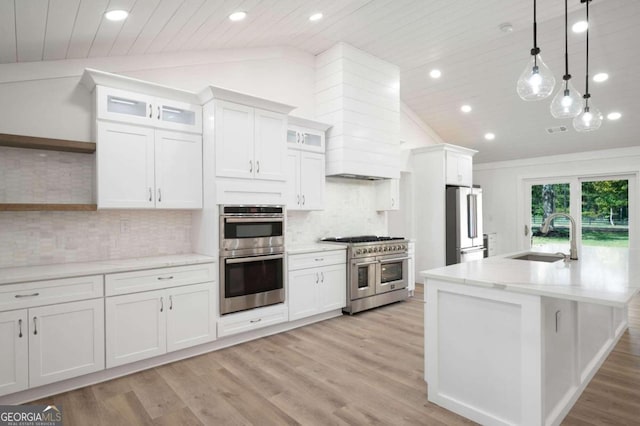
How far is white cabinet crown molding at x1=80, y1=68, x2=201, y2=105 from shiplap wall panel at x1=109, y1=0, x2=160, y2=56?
0.26 meters

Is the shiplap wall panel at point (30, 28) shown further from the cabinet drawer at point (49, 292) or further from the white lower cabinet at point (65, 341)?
the white lower cabinet at point (65, 341)

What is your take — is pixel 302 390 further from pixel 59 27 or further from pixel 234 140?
pixel 59 27

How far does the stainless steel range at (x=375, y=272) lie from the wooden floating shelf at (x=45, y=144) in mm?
2962

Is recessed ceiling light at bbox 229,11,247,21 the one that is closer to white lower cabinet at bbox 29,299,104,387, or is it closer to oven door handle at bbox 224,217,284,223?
oven door handle at bbox 224,217,284,223

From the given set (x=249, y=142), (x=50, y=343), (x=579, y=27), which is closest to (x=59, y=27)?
(x=249, y=142)

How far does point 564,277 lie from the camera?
7.32ft

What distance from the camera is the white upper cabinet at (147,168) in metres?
3.10

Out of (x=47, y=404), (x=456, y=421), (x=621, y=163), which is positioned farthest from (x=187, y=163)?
(x=621, y=163)

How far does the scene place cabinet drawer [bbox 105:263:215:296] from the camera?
2.90 metres

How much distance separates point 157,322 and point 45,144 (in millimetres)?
1671

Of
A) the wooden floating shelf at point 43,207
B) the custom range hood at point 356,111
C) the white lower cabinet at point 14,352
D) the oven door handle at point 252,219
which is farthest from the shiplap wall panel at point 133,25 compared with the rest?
the custom range hood at point 356,111

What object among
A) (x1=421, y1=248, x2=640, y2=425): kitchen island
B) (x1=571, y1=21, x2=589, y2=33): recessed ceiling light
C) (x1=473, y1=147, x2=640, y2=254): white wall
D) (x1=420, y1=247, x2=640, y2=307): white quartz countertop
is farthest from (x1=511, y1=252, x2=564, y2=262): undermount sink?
(x1=473, y1=147, x2=640, y2=254): white wall

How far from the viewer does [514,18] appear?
4.26 m

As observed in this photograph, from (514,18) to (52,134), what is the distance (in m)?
4.93
